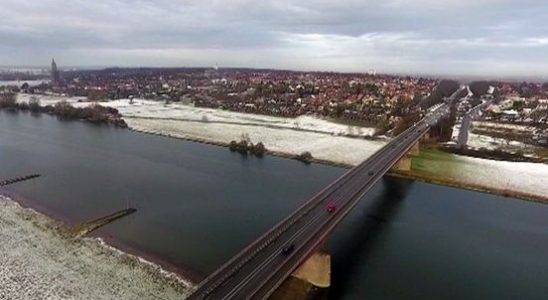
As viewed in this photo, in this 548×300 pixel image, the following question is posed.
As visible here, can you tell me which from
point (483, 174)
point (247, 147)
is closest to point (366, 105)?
point (247, 147)

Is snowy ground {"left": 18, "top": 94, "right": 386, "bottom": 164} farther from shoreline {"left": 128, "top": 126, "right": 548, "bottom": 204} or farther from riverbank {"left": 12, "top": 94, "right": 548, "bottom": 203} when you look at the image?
Result: shoreline {"left": 128, "top": 126, "right": 548, "bottom": 204}

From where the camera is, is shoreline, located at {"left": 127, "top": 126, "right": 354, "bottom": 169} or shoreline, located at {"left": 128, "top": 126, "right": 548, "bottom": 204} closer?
shoreline, located at {"left": 128, "top": 126, "right": 548, "bottom": 204}

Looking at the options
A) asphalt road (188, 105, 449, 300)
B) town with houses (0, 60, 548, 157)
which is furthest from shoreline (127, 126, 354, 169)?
town with houses (0, 60, 548, 157)

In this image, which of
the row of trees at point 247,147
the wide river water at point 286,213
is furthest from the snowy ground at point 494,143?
the row of trees at point 247,147

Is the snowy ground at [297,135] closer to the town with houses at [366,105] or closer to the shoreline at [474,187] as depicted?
the shoreline at [474,187]

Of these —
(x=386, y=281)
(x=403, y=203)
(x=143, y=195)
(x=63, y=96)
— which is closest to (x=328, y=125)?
(x=403, y=203)
